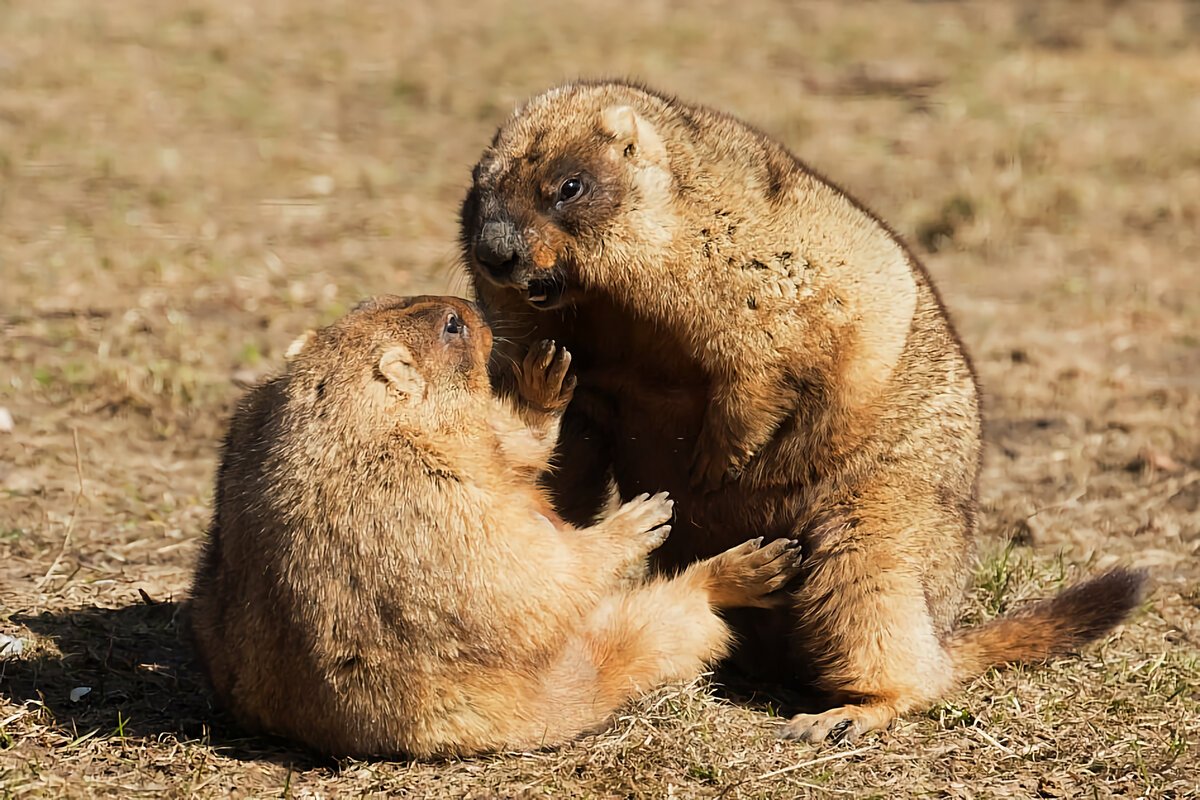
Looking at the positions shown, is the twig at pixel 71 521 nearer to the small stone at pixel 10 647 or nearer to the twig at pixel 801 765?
the small stone at pixel 10 647

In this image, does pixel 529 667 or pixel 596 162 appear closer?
pixel 529 667

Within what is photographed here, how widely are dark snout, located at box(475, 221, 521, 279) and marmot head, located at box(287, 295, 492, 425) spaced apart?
17cm

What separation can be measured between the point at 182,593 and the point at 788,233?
9.50 ft

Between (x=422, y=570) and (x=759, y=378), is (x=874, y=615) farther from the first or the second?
(x=422, y=570)

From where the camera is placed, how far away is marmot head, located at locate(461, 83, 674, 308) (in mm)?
5414

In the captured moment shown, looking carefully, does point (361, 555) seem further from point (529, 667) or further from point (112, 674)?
point (112, 674)

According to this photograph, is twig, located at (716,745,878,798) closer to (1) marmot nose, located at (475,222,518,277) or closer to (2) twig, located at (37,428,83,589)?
(1) marmot nose, located at (475,222,518,277)

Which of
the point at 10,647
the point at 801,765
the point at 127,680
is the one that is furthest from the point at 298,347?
the point at 801,765

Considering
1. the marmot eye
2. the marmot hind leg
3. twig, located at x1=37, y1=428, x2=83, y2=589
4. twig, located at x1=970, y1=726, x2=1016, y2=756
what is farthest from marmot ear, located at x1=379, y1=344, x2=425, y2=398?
twig, located at x1=970, y1=726, x2=1016, y2=756

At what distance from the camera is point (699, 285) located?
5.47 m

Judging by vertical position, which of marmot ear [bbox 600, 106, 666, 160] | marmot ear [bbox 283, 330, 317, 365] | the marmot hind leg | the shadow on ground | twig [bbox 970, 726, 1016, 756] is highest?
marmot ear [bbox 600, 106, 666, 160]

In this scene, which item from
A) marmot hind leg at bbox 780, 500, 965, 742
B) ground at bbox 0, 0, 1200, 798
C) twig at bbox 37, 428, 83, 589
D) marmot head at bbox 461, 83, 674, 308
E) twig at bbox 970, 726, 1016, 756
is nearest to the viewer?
ground at bbox 0, 0, 1200, 798

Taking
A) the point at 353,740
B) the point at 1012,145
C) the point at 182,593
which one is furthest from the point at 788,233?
the point at 1012,145

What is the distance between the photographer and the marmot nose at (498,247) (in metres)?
5.35
